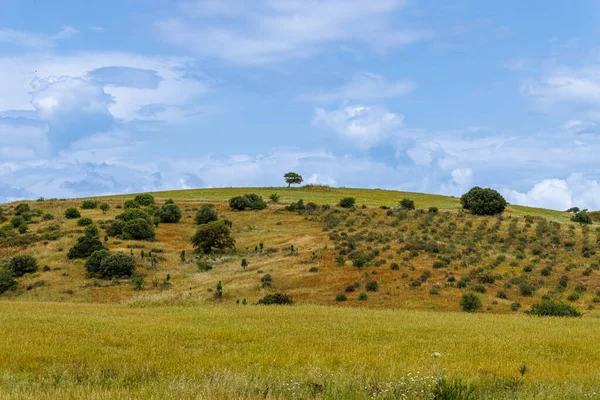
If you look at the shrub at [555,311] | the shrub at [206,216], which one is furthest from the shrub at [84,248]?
the shrub at [555,311]

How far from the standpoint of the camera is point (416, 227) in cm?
6444

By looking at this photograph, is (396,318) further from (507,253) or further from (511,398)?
(507,253)

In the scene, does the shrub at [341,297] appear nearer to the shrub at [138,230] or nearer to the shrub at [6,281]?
the shrub at [6,281]

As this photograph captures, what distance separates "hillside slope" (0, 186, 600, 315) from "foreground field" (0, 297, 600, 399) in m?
13.0

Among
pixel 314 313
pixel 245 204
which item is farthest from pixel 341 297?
pixel 245 204

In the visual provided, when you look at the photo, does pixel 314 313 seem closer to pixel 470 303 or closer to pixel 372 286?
pixel 470 303

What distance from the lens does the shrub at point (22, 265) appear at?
47.8 m

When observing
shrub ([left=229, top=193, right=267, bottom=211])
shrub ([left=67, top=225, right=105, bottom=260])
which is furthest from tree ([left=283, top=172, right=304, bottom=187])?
shrub ([left=67, top=225, right=105, bottom=260])

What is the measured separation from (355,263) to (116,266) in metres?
22.0

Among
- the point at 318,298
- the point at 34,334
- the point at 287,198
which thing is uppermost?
the point at 287,198

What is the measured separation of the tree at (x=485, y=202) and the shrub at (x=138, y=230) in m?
50.2

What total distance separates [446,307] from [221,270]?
879 inches

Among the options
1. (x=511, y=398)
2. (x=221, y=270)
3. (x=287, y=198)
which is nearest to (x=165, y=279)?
(x=221, y=270)

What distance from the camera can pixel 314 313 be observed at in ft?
73.3
